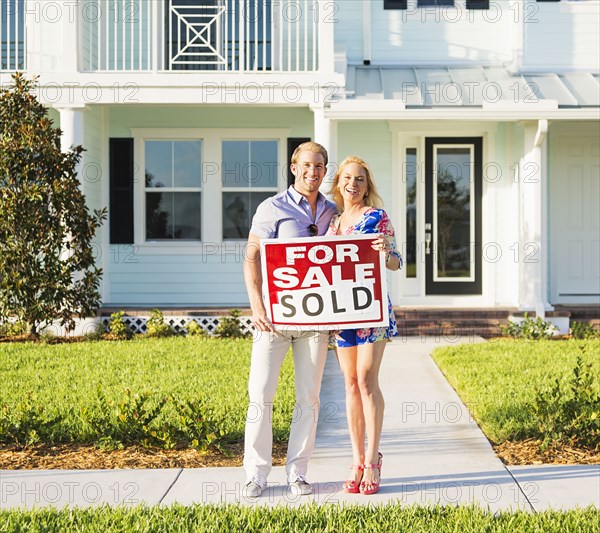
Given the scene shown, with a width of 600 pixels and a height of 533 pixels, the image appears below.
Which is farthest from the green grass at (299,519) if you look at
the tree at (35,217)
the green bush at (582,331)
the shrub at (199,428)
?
the green bush at (582,331)

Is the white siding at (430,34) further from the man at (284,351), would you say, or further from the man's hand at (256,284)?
the man's hand at (256,284)

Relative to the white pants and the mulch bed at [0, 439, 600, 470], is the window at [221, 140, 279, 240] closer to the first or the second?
the mulch bed at [0, 439, 600, 470]

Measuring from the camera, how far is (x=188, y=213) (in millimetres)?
13016

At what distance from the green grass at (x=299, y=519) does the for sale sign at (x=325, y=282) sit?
97 centimetres

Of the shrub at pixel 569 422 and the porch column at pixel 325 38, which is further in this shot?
the porch column at pixel 325 38

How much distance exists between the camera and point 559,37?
12.8 metres

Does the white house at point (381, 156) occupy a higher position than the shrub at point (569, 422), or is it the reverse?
the white house at point (381, 156)

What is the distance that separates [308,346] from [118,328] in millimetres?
6917

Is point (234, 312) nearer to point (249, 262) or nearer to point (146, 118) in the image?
point (146, 118)

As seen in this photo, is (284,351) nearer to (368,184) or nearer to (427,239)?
(368,184)

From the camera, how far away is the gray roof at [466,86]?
11477mm

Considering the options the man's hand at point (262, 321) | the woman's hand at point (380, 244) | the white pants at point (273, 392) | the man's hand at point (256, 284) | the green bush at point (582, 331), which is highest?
the woman's hand at point (380, 244)

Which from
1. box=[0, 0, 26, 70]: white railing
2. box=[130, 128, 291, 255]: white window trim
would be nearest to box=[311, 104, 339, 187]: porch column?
box=[130, 128, 291, 255]: white window trim

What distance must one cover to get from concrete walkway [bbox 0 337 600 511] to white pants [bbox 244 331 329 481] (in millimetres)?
220
